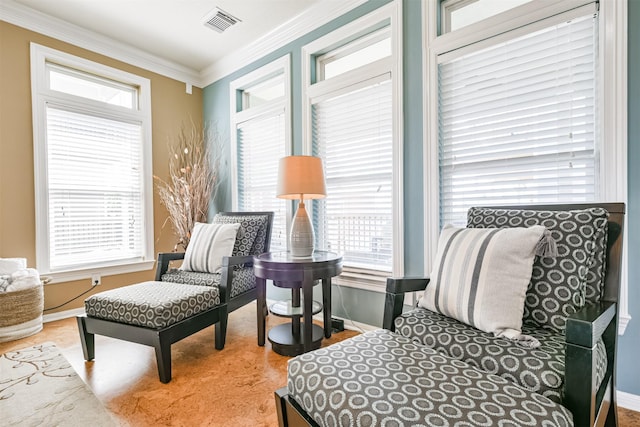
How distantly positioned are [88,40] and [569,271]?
419 centimetres

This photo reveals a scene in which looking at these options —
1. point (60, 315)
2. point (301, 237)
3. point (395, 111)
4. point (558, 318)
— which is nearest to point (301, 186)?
point (301, 237)

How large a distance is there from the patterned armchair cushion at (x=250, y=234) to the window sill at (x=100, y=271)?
1394 mm

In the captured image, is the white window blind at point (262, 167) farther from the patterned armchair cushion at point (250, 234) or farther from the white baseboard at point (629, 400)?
the white baseboard at point (629, 400)

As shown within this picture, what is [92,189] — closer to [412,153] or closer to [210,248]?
[210,248]

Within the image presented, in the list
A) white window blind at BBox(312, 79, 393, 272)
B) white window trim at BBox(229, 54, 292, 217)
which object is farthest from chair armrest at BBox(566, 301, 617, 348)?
white window trim at BBox(229, 54, 292, 217)

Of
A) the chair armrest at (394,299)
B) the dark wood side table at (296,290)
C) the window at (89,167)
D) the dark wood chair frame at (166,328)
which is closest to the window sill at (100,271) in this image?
the window at (89,167)

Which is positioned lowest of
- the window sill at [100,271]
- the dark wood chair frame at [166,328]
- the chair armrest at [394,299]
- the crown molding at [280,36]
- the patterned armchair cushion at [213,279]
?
the dark wood chair frame at [166,328]

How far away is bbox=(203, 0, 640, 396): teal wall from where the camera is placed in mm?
1485

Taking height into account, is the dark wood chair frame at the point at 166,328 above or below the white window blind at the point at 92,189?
below

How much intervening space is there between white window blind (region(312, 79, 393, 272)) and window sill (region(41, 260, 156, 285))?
2067mm

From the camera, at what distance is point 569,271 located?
1.20 meters

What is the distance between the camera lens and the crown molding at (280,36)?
8.48ft

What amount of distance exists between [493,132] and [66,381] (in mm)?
2872

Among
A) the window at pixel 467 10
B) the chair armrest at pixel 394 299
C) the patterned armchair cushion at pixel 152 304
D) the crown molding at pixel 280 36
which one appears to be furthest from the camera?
the crown molding at pixel 280 36
